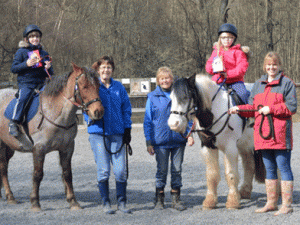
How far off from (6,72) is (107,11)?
22.2 feet

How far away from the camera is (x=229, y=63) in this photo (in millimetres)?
5297

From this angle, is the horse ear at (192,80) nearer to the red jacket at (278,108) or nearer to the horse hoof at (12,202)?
the red jacket at (278,108)

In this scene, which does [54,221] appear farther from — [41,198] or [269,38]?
[269,38]

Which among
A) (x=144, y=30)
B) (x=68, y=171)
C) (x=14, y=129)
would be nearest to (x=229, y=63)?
(x=68, y=171)

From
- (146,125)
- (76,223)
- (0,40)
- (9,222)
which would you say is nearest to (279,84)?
(146,125)

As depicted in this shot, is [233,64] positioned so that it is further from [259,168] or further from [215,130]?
[259,168]

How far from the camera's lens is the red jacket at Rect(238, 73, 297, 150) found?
4.54 meters

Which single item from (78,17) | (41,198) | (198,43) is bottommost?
(41,198)

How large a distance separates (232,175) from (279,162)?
57cm

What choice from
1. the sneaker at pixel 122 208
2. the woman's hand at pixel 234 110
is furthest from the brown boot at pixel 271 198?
the sneaker at pixel 122 208

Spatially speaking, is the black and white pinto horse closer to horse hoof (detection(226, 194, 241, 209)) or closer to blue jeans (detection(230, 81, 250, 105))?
horse hoof (detection(226, 194, 241, 209))

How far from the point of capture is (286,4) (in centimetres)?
2081

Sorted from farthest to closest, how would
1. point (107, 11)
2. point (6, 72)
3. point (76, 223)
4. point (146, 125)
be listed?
1. point (107, 11)
2. point (6, 72)
3. point (146, 125)
4. point (76, 223)

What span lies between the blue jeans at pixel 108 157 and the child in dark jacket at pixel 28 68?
43.1 inches
